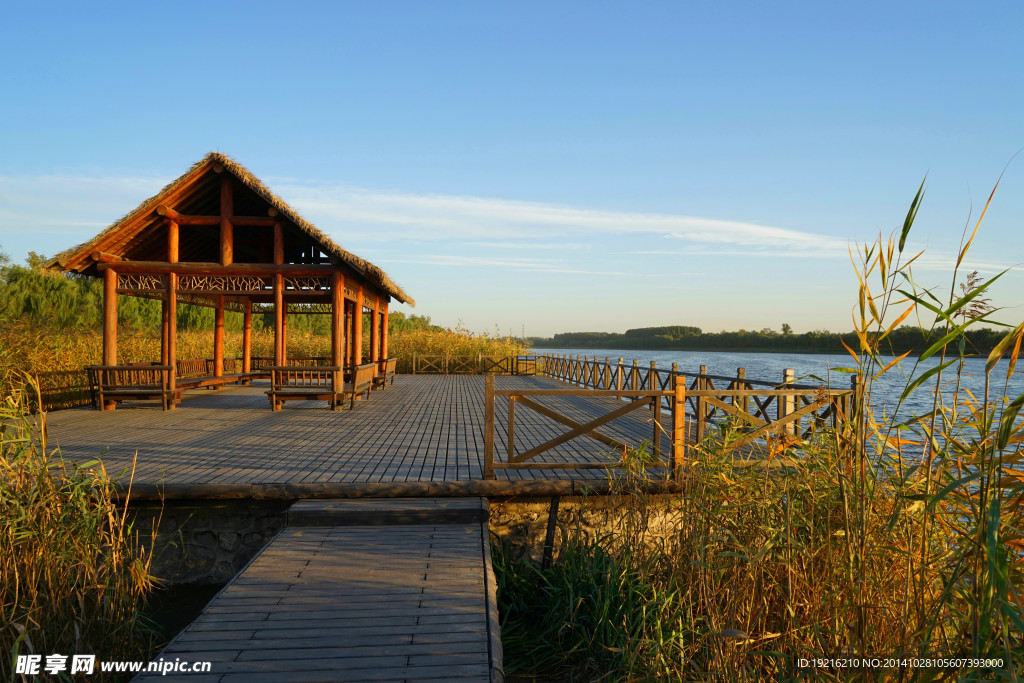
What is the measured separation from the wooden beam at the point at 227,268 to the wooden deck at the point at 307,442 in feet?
8.16

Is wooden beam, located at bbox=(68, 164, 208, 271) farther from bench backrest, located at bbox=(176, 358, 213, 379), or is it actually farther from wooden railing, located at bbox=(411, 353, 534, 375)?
wooden railing, located at bbox=(411, 353, 534, 375)

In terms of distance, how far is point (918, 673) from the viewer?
2.53 metres

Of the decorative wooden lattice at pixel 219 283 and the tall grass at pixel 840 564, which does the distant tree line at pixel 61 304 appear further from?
the tall grass at pixel 840 564

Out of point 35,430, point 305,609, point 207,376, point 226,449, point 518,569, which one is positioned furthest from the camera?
Answer: point 207,376

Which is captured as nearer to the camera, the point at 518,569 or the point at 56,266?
the point at 518,569

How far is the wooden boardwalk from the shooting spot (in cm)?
270

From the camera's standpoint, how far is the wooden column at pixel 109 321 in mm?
10516

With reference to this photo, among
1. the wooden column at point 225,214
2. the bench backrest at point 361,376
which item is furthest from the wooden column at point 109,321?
the bench backrest at point 361,376

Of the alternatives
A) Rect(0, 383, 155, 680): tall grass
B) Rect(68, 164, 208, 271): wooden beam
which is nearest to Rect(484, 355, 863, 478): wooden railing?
Rect(0, 383, 155, 680): tall grass

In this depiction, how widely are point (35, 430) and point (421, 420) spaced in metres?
5.90

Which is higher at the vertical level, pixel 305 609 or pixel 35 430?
pixel 35 430

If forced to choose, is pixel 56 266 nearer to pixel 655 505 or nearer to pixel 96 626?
pixel 96 626

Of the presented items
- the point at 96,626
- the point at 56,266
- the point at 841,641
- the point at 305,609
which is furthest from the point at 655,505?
the point at 56,266

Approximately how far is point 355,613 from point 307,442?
15.0 ft
